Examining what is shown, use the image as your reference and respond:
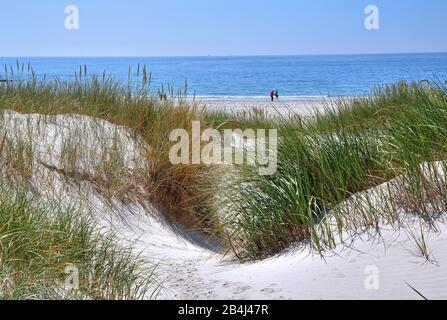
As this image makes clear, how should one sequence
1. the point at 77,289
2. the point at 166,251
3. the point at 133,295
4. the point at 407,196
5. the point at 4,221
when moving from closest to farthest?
the point at 77,289 < the point at 133,295 < the point at 4,221 < the point at 407,196 < the point at 166,251

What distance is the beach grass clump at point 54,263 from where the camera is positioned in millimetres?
3387

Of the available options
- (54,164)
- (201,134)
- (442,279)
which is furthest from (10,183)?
(442,279)

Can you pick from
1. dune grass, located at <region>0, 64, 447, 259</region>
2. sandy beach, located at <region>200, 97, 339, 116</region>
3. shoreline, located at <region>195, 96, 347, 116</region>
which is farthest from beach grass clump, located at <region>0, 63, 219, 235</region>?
sandy beach, located at <region>200, 97, 339, 116</region>

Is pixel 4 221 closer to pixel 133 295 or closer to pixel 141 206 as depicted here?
pixel 133 295

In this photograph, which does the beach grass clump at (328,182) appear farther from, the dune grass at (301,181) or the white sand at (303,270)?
the white sand at (303,270)

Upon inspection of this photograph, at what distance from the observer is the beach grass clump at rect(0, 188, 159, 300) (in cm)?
339

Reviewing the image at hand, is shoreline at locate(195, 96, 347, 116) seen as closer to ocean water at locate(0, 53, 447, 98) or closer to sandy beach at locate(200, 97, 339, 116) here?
sandy beach at locate(200, 97, 339, 116)

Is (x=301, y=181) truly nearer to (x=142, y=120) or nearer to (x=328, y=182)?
(x=328, y=182)

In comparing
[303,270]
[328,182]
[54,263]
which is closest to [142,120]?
[328,182]

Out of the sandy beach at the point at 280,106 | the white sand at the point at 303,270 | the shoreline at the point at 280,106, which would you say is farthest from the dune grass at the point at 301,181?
the sandy beach at the point at 280,106

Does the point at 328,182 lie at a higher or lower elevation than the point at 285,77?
lower

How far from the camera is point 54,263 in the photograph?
3797 mm
